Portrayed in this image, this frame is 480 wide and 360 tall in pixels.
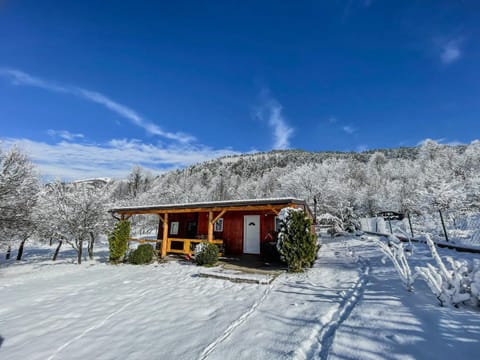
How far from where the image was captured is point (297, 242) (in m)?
7.83

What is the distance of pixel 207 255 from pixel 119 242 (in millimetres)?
5082

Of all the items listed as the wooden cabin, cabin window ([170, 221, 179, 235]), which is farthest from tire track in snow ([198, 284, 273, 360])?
cabin window ([170, 221, 179, 235])

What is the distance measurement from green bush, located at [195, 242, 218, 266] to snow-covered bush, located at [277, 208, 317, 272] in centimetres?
309

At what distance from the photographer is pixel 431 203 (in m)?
13.0

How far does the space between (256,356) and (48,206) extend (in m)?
16.7

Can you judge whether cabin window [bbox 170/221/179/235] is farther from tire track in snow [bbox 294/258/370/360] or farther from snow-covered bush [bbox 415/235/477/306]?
snow-covered bush [bbox 415/235/477/306]

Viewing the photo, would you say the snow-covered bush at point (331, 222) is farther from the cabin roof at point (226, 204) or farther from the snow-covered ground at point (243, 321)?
the snow-covered ground at point (243, 321)

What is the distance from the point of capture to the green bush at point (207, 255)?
Answer: 9.52 metres

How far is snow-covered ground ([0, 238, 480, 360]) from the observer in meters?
3.10

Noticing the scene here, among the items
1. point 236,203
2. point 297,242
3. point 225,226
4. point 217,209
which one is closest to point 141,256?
point 217,209

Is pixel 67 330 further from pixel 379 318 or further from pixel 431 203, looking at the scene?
pixel 431 203

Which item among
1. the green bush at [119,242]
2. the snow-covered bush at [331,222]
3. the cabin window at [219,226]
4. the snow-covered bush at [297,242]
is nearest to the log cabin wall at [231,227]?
the cabin window at [219,226]

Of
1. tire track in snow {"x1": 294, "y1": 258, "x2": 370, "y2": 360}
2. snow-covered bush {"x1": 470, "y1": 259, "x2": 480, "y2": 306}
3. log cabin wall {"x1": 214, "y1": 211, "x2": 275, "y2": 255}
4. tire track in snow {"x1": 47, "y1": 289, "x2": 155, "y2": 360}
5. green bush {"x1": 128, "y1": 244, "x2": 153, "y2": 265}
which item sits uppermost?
log cabin wall {"x1": 214, "y1": 211, "x2": 275, "y2": 255}

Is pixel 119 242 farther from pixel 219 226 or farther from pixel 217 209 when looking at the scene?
pixel 217 209
